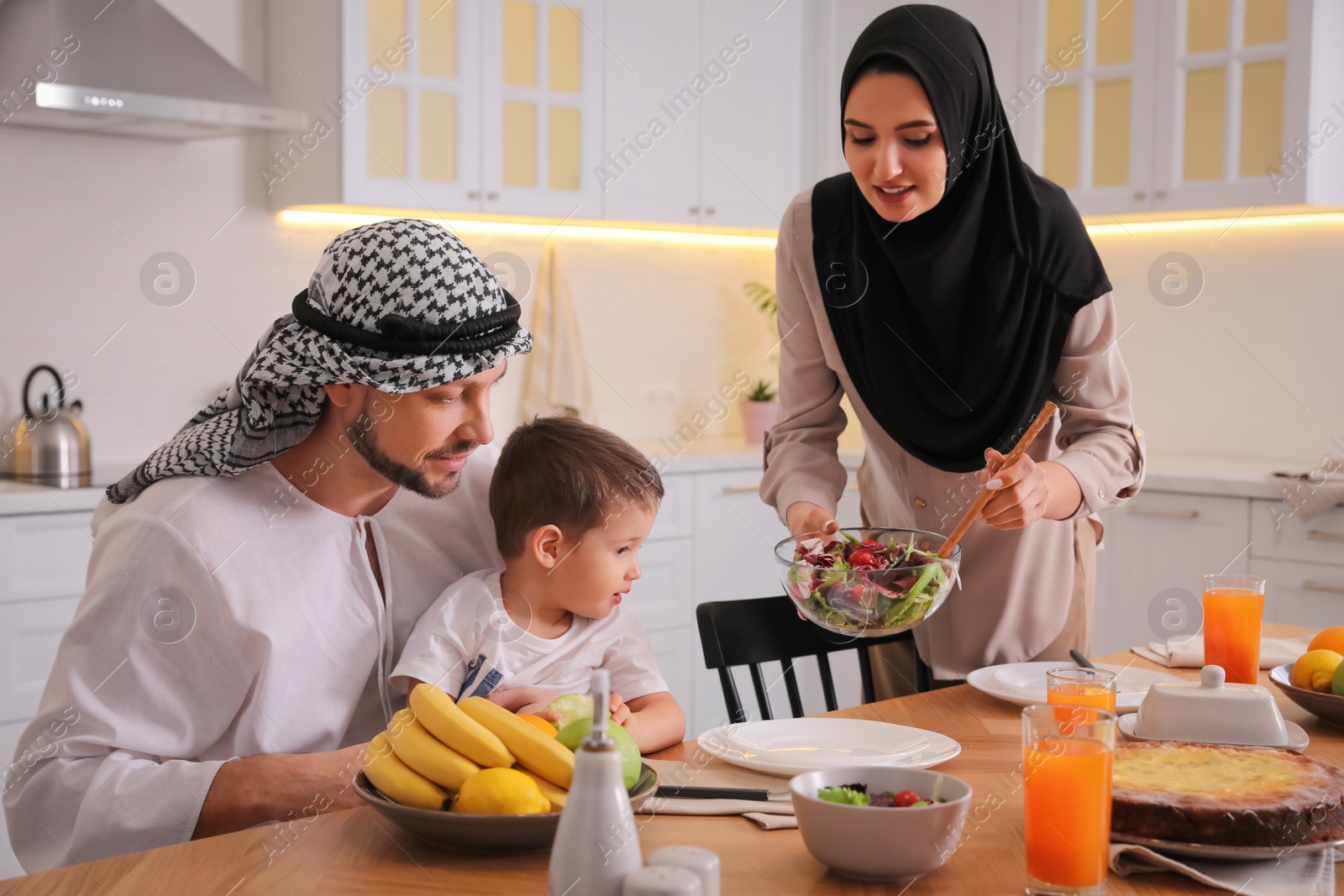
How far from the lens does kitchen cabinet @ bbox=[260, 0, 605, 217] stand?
3293mm

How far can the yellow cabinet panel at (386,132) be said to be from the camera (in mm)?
3322

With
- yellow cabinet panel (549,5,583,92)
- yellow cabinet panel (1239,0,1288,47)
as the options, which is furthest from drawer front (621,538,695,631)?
yellow cabinet panel (1239,0,1288,47)

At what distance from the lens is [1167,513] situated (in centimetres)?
323

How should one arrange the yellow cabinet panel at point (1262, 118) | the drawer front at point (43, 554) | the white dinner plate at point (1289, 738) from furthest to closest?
the yellow cabinet panel at point (1262, 118) → the drawer front at point (43, 554) → the white dinner plate at point (1289, 738)

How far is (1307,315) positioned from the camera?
3.52 m

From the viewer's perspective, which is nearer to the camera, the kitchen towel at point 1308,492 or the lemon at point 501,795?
the lemon at point 501,795

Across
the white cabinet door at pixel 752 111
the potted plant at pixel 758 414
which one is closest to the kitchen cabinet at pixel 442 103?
the white cabinet door at pixel 752 111

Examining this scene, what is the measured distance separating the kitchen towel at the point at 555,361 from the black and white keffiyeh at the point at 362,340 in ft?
7.87

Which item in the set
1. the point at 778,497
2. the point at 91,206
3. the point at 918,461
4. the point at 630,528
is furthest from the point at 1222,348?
the point at 91,206

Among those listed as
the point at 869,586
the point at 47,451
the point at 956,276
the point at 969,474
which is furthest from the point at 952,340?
the point at 47,451

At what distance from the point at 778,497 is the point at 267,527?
78 centimetres

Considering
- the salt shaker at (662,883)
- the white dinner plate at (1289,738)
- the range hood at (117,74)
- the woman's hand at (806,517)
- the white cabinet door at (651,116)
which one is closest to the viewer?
the salt shaker at (662,883)

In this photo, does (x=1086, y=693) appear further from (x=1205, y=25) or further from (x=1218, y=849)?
(x=1205, y=25)

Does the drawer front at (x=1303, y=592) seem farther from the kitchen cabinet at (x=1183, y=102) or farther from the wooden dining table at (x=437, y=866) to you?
the wooden dining table at (x=437, y=866)
